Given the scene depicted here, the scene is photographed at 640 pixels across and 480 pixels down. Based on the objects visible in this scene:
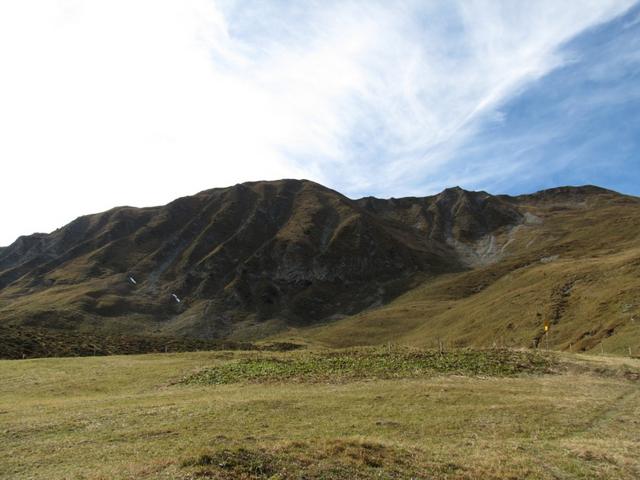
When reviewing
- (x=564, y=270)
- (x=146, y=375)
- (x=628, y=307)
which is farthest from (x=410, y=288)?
(x=146, y=375)

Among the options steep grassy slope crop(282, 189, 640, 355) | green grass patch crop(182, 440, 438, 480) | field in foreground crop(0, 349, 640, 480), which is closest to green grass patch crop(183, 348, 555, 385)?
field in foreground crop(0, 349, 640, 480)

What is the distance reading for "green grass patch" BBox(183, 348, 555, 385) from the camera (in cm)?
3772

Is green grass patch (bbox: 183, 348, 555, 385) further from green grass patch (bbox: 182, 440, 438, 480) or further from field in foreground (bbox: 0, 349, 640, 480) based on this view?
green grass patch (bbox: 182, 440, 438, 480)

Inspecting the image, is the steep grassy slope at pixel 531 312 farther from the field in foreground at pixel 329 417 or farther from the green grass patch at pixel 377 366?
the field in foreground at pixel 329 417

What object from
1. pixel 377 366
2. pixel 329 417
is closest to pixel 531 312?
pixel 377 366

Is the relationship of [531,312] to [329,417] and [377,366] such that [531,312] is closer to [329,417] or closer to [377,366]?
[377,366]

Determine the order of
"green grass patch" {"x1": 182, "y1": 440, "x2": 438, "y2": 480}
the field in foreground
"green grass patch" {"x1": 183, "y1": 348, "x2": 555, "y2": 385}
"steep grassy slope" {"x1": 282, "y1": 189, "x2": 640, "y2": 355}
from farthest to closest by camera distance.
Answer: "steep grassy slope" {"x1": 282, "y1": 189, "x2": 640, "y2": 355}
"green grass patch" {"x1": 183, "y1": 348, "x2": 555, "y2": 385}
the field in foreground
"green grass patch" {"x1": 182, "y1": 440, "x2": 438, "y2": 480}

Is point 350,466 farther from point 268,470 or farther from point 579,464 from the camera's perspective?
point 579,464

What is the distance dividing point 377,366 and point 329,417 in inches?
625

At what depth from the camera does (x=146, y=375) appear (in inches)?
1617

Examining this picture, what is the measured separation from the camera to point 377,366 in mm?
40125

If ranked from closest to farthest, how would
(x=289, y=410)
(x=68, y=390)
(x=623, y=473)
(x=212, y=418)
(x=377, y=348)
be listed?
(x=623, y=473) < (x=212, y=418) < (x=289, y=410) < (x=68, y=390) < (x=377, y=348)

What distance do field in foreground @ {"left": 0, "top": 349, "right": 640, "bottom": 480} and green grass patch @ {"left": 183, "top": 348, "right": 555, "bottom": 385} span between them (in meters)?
0.18

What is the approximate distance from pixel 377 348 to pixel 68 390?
1078 inches
